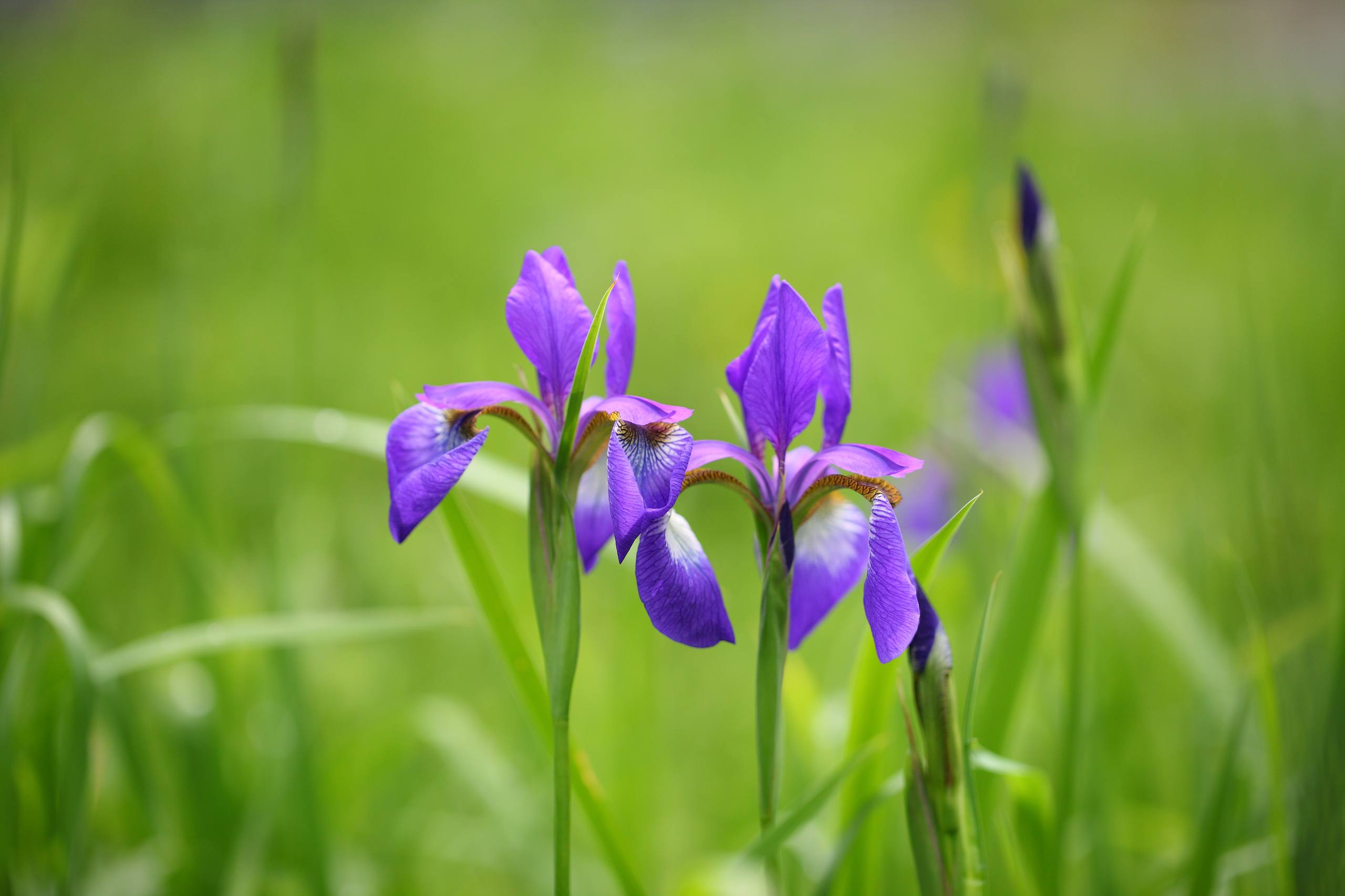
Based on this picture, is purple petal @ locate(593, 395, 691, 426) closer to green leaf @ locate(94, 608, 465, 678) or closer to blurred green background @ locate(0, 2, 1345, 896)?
blurred green background @ locate(0, 2, 1345, 896)

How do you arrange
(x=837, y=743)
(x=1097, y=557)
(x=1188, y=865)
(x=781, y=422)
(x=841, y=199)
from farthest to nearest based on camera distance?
(x=841, y=199) < (x=1097, y=557) < (x=837, y=743) < (x=1188, y=865) < (x=781, y=422)

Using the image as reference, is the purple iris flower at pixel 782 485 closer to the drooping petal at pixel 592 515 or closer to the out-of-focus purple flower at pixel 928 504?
the drooping petal at pixel 592 515

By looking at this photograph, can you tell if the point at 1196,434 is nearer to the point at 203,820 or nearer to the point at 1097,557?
the point at 1097,557

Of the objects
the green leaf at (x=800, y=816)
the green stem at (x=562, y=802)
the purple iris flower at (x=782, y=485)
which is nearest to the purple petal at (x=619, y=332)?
the purple iris flower at (x=782, y=485)

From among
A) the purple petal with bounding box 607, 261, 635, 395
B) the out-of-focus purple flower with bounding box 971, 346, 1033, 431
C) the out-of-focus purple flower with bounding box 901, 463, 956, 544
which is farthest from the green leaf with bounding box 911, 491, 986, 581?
the out-of-focus purple flower with bounding box 971, 346, 1033, 431

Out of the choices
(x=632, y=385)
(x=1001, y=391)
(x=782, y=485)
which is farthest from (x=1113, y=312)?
(x=632, y=385)

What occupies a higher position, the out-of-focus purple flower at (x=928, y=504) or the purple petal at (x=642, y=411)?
the purple petal at (x=642, y=411)

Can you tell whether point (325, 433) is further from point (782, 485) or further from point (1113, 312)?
point (1113, 312)

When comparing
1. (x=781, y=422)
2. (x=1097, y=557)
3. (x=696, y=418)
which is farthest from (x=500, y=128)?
(x=781, y=422)
